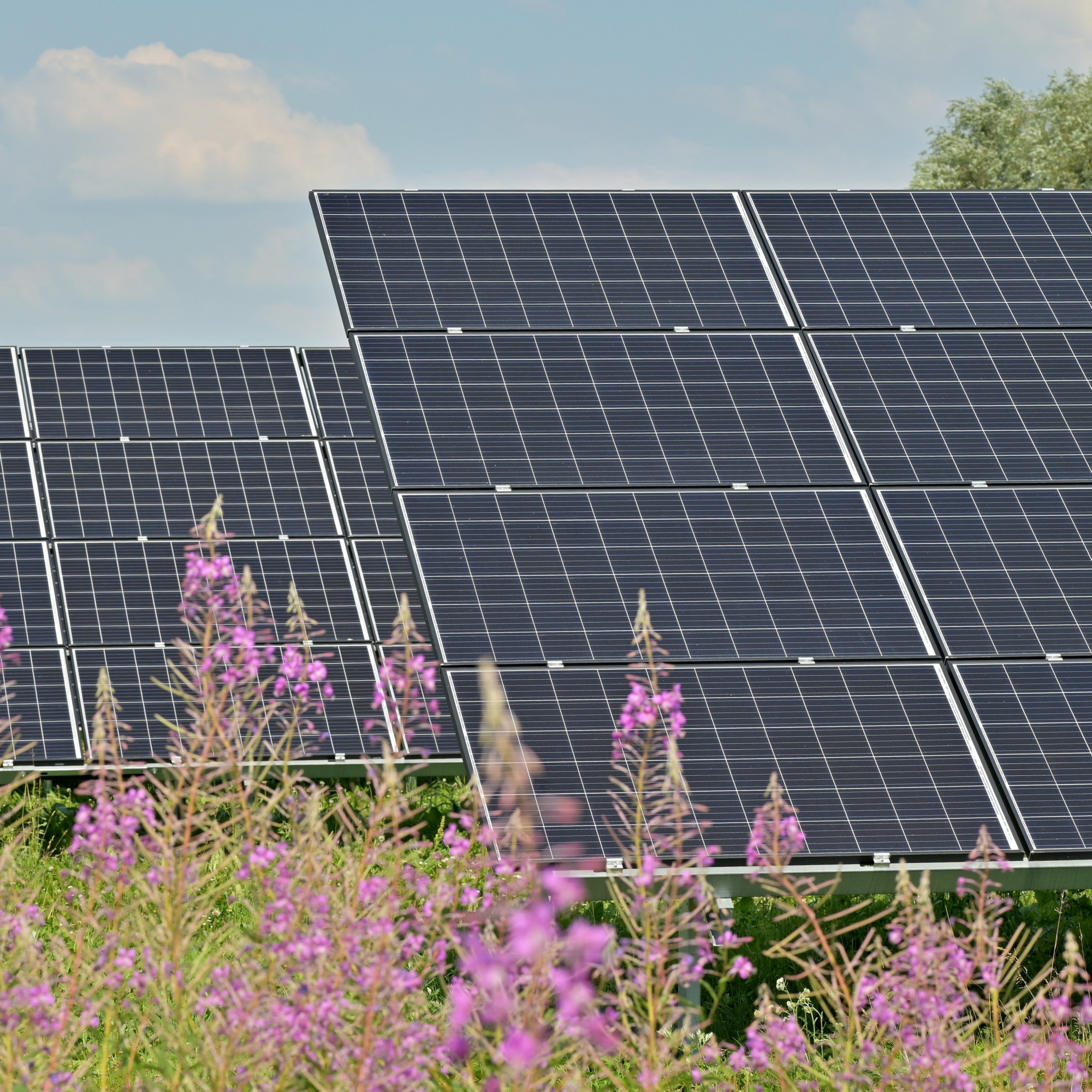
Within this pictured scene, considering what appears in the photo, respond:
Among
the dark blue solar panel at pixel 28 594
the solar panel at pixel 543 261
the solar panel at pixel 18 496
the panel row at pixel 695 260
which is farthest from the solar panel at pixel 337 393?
the panel row at pixel 695 260

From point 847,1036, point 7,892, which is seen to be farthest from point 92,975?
point 847,1036

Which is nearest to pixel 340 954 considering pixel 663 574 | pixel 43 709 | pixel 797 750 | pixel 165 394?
pixel 797 750

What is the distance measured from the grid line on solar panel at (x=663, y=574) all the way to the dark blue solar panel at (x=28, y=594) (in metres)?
7.67

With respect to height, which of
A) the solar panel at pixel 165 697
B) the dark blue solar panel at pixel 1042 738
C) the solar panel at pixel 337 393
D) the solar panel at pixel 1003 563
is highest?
the solar panel at pixel 337 393

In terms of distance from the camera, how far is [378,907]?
443cm

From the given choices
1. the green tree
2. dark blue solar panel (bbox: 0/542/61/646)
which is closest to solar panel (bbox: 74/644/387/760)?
dark blue solar panel (bbox: 0/542/61/646)

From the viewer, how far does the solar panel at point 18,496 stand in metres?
17.1

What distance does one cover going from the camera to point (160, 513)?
1759cm

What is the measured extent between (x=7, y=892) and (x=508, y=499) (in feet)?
17.9

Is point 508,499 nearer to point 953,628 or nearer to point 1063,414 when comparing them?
point 953,628

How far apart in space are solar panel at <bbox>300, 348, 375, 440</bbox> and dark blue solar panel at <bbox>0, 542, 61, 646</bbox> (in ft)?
14.9

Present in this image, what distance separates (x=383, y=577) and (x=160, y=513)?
3.02 m

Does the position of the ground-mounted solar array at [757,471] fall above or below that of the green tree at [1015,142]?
below

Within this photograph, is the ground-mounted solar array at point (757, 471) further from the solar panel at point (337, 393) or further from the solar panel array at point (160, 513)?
the solar panel at point (337, 393)
